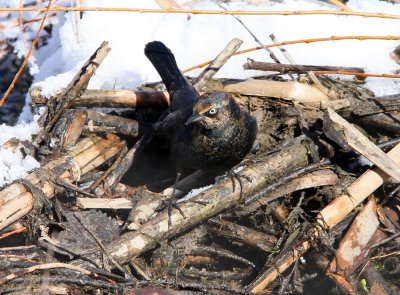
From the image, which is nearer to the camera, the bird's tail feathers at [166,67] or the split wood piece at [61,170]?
the split wood piece at [61,170]

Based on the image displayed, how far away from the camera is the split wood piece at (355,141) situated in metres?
4.98

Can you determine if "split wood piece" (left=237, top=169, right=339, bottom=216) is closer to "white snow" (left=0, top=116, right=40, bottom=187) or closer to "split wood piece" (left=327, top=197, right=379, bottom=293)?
"split wood piece" (left=327, top=197, right=379, bottom=293)

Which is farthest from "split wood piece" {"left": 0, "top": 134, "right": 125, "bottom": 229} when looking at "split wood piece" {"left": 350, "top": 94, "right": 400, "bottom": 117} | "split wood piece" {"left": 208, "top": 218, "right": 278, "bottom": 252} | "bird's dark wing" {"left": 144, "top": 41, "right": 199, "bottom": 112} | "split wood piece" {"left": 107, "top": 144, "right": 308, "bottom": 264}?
"split wood piece" {"left": 350, "top": 94, "right": 400, "bottom": 117}

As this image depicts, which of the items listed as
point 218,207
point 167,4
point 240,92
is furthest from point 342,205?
point 167,4

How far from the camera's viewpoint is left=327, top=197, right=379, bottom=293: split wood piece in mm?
4781

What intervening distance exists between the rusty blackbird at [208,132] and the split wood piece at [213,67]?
31 centimetres

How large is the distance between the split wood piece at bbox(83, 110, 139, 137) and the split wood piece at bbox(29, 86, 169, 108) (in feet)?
0.31

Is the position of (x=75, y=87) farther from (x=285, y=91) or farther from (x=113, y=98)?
(x=285, y=91)

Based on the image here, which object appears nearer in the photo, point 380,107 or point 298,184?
point 298,184

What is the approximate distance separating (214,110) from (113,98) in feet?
3.00

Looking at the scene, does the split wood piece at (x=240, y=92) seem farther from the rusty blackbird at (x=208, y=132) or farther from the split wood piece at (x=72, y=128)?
the rusty blackbird at (x=208, y=132)

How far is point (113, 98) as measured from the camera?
18.6 feet

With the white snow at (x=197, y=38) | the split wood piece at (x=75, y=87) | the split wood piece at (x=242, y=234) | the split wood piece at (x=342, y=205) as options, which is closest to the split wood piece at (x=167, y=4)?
the white snow at (x=197, y=38)

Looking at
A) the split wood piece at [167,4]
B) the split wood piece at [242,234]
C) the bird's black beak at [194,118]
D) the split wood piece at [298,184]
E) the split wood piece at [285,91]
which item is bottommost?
the split wood piece at [242,234]
